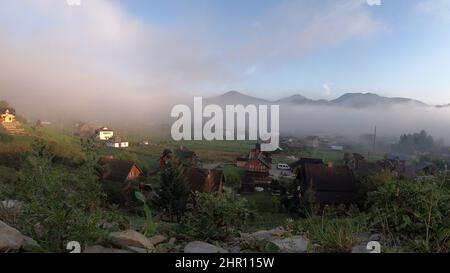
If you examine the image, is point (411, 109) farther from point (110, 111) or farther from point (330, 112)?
point (110, 111)

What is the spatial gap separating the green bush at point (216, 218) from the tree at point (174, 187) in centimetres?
384

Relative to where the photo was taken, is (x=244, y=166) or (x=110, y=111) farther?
(x=244, y=166)

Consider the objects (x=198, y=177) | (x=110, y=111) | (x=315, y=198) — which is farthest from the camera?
(x=315, y=198)

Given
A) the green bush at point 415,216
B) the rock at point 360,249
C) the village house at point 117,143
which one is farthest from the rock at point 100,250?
the village house at point 117,143

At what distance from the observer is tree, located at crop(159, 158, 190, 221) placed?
794 centimetres

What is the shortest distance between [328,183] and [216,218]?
5911mm

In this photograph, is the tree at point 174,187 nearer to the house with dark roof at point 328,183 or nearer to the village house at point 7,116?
the house with dark roof at point 328,183

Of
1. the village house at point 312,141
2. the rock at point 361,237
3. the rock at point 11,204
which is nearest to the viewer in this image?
the rock at point 361,237

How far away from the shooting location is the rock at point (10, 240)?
103 inches

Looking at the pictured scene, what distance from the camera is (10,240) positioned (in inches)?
106

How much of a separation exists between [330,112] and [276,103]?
0.84 meters

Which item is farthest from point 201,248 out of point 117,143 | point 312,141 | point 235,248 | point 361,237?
point 312,141
